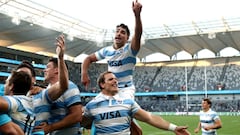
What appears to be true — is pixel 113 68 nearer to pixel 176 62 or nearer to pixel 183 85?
pixel 183 85

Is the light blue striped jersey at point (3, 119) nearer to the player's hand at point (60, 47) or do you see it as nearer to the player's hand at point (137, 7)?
the player's hand at point (60, 47)

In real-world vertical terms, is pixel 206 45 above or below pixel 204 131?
above

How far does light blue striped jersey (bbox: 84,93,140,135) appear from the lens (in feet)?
14.8

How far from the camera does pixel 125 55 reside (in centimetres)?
525

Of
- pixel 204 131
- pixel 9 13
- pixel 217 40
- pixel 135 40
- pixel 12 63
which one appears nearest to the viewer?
pixel 135 40

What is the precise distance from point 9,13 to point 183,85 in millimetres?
34041

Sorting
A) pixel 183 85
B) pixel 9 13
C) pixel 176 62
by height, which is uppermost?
pixel 9 13

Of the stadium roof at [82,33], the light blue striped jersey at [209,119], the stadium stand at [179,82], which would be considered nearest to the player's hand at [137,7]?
the light blue striped jersey at [209,119]

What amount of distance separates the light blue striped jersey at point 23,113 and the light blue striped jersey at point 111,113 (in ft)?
2.84

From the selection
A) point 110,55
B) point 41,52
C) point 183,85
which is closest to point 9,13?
point 41,52

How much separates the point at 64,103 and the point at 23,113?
0.59m

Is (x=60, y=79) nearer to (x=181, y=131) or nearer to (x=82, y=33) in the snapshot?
(x=181, y=131)

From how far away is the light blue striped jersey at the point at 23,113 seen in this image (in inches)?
146

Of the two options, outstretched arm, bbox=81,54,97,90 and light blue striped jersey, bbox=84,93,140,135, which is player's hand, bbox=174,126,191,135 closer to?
light blue striped jersey, bbox=84,93,140,135
